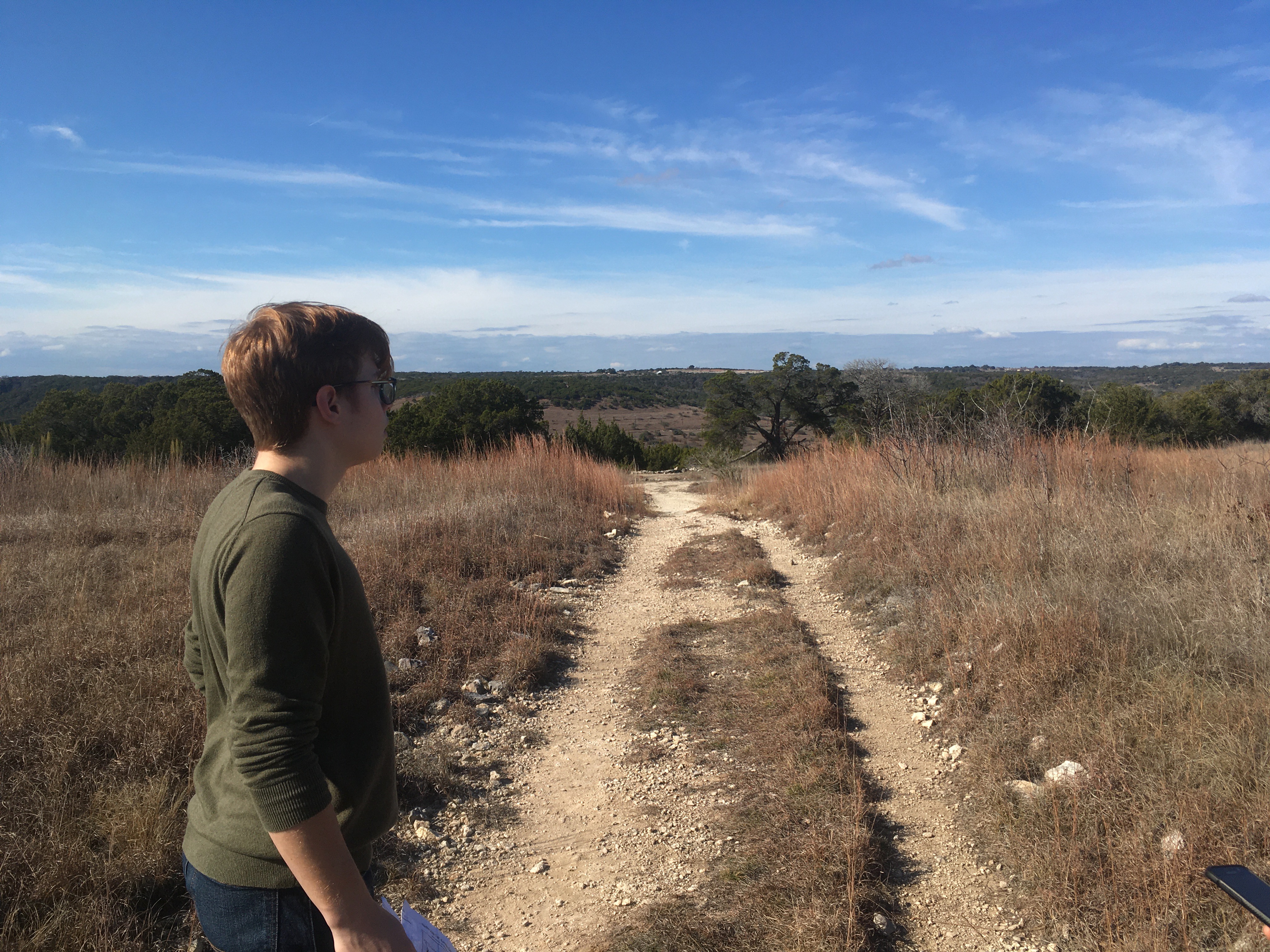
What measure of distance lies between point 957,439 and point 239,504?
392 inches

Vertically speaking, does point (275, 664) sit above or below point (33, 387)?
below

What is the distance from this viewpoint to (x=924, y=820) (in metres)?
3.42

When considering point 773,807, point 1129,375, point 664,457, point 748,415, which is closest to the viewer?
point 773,807

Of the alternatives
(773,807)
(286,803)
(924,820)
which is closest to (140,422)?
(773,807)

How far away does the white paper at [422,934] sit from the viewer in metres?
1.39

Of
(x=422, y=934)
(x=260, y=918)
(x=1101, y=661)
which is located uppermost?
(x=260, y=918)

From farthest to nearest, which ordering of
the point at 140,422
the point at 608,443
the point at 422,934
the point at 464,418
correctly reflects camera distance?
the point at 608,443
the point at 464,418
the point at 140,422
the point at 422,934

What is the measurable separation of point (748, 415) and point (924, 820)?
881 inches

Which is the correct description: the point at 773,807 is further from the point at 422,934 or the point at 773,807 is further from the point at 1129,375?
the point at 1129,375

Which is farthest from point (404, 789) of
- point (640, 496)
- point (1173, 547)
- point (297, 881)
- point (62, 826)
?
point (640, 496)

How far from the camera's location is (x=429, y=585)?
654cm

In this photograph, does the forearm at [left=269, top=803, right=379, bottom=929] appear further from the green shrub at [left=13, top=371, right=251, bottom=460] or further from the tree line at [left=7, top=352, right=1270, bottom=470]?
the green shrub at [left=13, top=371, right=251, bottom=460]

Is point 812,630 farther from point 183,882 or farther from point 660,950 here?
point 183,882

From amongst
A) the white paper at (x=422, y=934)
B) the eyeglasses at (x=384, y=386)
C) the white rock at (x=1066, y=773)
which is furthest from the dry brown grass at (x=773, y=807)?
the eyeglasses at (x=384, y=386)
